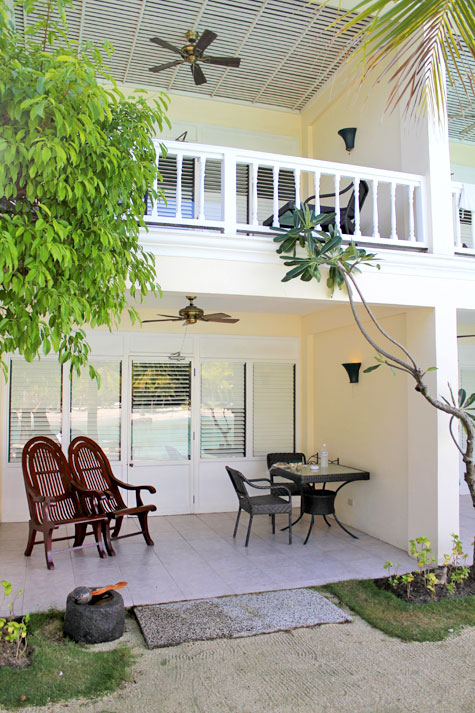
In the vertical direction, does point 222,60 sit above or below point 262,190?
above

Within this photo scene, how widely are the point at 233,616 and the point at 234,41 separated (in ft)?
21.0

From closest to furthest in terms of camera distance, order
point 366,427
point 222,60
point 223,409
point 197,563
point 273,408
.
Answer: point 222,60, point 197,563, point 366,427, point 223,409, point 273,408

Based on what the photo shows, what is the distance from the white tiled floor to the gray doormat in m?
0.21

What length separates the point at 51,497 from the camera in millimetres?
5879

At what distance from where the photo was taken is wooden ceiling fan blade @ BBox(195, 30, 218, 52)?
5181 mm

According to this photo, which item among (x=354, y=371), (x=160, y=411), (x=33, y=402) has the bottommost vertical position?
(x=160, y=411)

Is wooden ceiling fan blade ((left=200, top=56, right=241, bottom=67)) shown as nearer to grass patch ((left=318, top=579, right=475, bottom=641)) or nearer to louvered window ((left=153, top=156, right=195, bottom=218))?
louvered window ((left=153, top=156, right=195, bottom=218))

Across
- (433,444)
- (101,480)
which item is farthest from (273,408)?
(433,444)

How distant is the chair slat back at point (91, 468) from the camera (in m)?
6.56

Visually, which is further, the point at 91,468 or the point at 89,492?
the point at 91,468

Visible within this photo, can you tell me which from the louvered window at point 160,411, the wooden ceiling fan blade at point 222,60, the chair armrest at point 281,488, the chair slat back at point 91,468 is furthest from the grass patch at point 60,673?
the wooden ceiling fan blade at point 222,60

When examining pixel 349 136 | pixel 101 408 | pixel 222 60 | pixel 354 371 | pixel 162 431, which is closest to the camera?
pixel 222 60

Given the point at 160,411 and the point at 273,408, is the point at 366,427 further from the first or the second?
the point at 160,411

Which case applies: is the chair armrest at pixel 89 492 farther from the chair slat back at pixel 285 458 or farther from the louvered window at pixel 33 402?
the chair slat back at pixel 285 458
